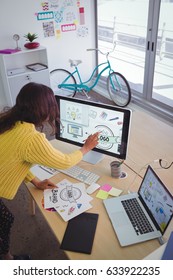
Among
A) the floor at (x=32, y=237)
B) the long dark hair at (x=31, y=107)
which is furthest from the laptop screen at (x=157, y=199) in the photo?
the floor at (x=32, y=237)

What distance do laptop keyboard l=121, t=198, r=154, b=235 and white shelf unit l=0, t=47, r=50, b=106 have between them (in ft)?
9.43

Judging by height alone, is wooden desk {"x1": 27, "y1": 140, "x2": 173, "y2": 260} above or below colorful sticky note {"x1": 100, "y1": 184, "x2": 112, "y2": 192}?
below

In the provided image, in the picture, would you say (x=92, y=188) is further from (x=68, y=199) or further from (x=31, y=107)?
(x=31, y=107)

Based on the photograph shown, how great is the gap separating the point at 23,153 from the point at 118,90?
→ 3057 millimetres

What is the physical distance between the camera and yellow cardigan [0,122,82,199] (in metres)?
1.16

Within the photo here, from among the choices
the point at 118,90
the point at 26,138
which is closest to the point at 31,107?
the point at 26,138

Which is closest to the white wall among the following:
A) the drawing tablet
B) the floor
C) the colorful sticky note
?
the floor

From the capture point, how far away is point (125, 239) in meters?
1.11

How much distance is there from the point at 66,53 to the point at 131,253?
3.72 m

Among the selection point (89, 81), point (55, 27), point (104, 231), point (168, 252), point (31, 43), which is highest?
point (55, 27)

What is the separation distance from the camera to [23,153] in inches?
46.2

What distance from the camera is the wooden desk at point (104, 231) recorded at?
3.47ft

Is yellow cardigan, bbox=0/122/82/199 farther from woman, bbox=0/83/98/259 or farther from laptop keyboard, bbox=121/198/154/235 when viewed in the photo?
laptop keyboard, bbox=121/198/154/235
